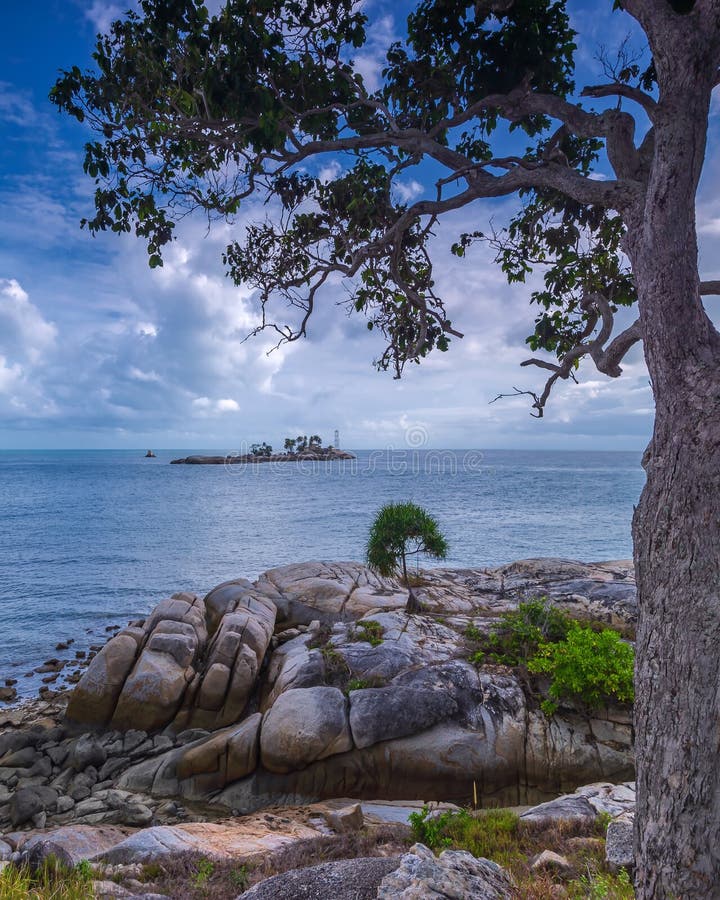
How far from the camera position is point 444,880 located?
401 cm

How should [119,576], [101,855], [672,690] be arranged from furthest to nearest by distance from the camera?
[119,576] → [101,855] → [672,690]

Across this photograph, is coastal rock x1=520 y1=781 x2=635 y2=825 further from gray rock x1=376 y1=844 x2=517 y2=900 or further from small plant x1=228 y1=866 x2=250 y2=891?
small plant x1=228 y1=866 x2=250 y2=891

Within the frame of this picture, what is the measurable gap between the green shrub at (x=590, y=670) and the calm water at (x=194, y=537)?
17.0 m

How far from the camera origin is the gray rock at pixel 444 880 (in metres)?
3.86

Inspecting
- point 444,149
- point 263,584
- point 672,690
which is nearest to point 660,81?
point 444,149

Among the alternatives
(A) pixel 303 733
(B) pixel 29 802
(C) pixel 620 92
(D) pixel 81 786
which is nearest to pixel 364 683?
(A) pixel 303 733

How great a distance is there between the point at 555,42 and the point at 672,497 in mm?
7200

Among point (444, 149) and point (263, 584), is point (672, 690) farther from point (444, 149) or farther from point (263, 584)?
point (263, 584)

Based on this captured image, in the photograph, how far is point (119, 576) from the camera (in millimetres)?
32125

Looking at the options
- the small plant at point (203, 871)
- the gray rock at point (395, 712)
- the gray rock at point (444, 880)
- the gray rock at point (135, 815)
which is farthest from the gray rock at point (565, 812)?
the gray rock at point (135, 815)

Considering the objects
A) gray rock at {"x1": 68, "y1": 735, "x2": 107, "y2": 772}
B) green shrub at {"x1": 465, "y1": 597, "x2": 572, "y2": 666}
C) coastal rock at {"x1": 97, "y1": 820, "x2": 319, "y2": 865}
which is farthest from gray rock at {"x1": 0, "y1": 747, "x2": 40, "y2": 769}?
green shrub at {"x1": 465, "y1": 597, "x2": 572, "y2": 666}

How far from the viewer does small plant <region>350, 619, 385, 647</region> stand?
12.7m

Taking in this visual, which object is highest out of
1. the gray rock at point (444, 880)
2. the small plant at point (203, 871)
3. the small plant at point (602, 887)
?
the gray rock at point (444, 880)

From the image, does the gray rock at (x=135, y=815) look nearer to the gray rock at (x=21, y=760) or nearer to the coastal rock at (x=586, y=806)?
the gray rock at (x=21, y=760)
